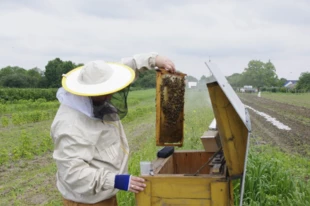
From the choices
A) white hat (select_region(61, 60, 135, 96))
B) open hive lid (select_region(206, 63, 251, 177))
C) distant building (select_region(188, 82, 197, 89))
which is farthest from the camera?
distant building (select_region(188, 82, 197, 89))

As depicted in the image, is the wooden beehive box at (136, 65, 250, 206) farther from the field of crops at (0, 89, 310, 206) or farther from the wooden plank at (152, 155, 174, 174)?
the field of crops at (0, 89, 310, 206)

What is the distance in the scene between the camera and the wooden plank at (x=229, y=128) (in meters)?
2.39

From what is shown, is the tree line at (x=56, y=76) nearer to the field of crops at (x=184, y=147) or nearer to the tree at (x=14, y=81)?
the tree at (x=14, y=81)

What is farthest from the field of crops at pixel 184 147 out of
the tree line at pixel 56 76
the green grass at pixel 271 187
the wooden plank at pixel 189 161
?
the tree line at pixel 56 76

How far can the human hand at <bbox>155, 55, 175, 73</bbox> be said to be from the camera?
3289 mm

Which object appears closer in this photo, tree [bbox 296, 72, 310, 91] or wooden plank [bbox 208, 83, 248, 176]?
wooden plank [bbox 208, 83, 248, 176]

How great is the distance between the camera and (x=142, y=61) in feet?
11.2

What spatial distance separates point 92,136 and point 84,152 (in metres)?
0.12

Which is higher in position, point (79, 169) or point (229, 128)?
point (229, 128)

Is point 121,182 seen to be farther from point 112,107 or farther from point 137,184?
point 112,107

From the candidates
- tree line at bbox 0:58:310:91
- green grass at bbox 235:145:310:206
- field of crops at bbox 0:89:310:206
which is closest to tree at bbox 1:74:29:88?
tree line at bbox 0:58:310:91

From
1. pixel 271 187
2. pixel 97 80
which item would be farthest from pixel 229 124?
pixel 271 187

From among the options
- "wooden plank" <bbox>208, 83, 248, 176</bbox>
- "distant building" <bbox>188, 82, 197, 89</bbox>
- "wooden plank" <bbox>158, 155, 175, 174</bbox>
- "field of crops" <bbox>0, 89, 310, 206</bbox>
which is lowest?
"field of crops" <bbox>0, 89, 310, 206</bbox>

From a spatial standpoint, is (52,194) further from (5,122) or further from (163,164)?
(5,122)
